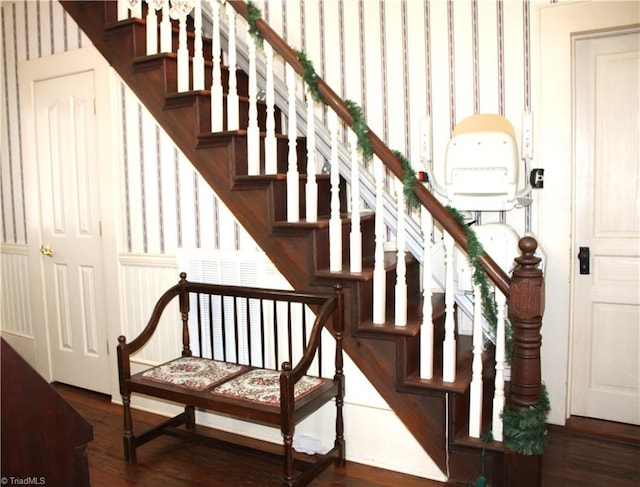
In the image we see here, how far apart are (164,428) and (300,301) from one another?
1154 mm

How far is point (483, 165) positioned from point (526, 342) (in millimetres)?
913

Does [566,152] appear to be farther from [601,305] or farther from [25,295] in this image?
[25,295]

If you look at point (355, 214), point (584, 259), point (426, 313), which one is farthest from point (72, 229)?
point (584, 259)

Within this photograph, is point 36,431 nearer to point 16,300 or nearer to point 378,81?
point 378,81

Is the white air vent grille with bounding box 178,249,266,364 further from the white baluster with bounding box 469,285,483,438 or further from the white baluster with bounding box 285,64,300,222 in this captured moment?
the white baluster with bounding box 469,285,483,438

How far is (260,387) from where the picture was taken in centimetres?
263

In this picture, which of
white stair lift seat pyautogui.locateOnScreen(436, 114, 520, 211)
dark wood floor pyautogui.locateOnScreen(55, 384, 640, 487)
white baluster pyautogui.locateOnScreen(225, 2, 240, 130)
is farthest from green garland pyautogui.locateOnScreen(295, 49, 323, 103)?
dark wood floor pyautogui.locateOnScreen(55, 384, 640, 487)

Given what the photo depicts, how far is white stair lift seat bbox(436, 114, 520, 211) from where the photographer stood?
8.86 ft

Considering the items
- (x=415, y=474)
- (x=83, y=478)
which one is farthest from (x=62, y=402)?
(x=415, y=474)

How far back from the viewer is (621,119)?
308 cm

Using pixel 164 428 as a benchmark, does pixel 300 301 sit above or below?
above

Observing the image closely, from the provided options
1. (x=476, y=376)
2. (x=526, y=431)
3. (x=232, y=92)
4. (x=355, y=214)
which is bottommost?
(x=526, y=431)

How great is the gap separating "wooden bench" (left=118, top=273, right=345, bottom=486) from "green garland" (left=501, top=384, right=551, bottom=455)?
0.84 metres

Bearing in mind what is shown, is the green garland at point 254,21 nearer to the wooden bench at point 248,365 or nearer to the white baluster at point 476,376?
the wooden bench at point 248,365
